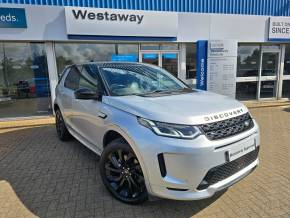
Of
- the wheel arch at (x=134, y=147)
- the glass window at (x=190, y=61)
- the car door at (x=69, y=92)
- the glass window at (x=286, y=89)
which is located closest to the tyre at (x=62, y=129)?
the car door at (x=69, y=92)

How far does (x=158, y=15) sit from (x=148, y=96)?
Answer: 18.3ft

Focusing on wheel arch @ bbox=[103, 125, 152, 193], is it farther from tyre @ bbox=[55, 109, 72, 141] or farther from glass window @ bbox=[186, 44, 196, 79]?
glass window @ bbox=[186, 44, 196, 79]

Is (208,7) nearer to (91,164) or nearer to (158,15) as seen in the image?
(158,15)

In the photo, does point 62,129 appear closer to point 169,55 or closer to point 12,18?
point 12,18

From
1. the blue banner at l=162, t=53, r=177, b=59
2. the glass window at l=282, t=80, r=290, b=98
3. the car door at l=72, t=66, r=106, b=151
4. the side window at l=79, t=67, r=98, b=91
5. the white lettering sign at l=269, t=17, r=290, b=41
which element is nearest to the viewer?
the car door at l=72, t=66, r=106, b=151

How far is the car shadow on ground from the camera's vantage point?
2.78 meters

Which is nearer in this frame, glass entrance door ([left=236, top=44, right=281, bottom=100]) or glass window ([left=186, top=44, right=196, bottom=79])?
glass window ([left=186, top=44, right=196, bottom=79])

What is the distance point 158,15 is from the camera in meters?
7.76

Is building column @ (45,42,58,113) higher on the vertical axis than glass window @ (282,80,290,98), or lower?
higher

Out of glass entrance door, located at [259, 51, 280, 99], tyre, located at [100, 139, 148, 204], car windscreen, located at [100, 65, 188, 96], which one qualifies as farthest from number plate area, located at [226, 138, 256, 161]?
glass entrance door, located at [259, 51, 280, 99]

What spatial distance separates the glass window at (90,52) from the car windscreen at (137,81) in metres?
4.46

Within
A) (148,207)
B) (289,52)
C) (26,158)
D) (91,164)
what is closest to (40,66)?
(26,158)

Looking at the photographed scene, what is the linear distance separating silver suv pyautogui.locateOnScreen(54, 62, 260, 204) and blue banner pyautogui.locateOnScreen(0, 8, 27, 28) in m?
4.65

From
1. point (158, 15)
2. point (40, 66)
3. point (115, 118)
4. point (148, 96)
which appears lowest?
point (115, 118)
